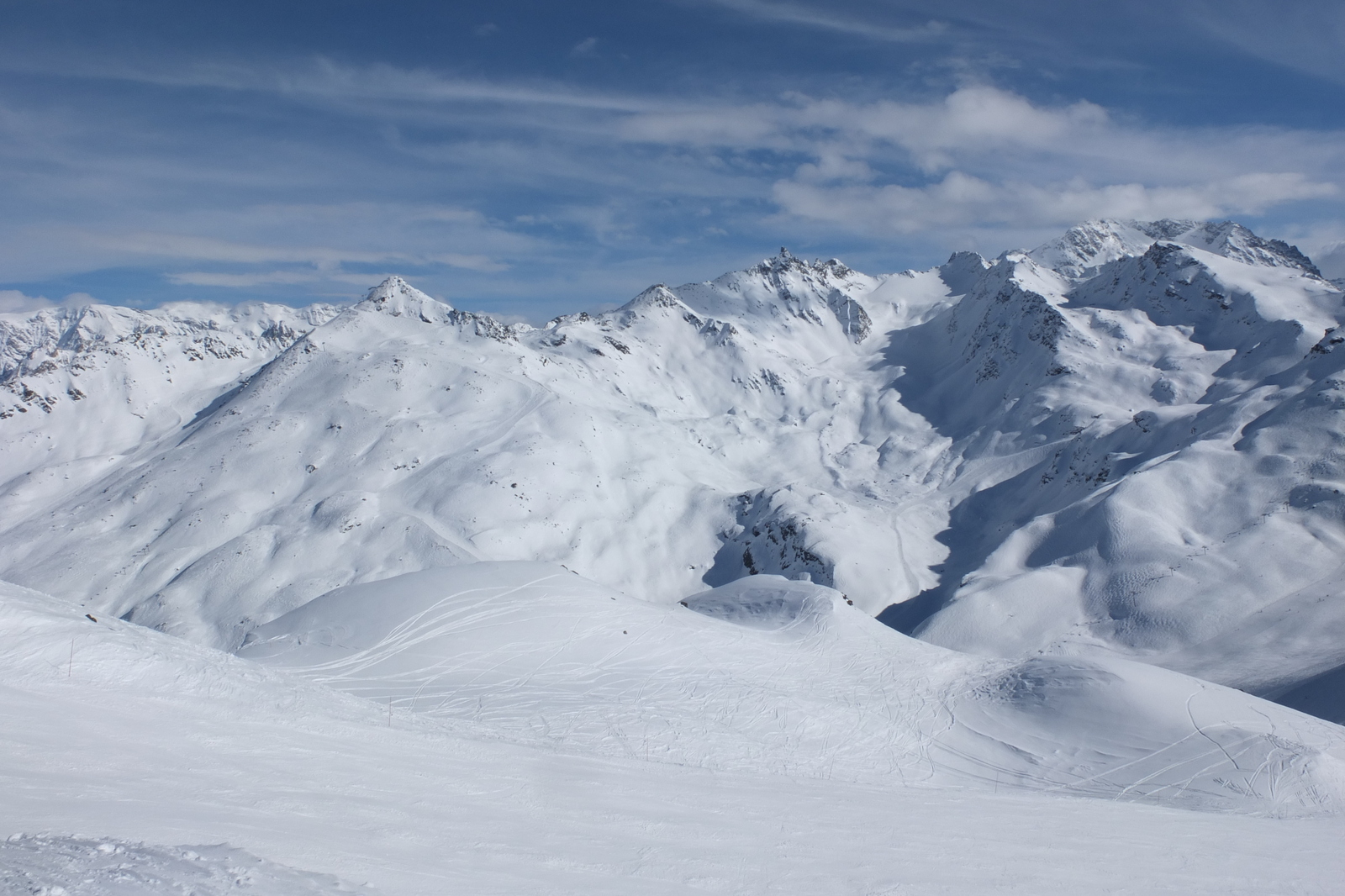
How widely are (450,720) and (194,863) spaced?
31.8 ft

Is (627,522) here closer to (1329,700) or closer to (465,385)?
(465,385)

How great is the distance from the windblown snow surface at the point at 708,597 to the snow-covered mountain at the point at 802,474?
0.66m

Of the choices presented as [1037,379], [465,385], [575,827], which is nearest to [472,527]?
[465,385]

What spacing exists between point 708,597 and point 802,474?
9071cm

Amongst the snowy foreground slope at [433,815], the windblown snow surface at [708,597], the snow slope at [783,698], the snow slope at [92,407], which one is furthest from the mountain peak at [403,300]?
the snowy foreground slope at [433,815]

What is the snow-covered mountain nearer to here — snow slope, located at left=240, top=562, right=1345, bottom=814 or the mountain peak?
the mountain peak

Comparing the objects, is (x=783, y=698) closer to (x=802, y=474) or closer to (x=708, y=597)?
(x=708, y=597)

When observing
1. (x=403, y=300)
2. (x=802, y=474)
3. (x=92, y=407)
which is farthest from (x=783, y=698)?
(x=92, y=407)

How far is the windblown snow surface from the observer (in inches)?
326

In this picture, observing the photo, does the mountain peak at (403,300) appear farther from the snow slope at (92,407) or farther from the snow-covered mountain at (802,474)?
the snow slope at (92,407)

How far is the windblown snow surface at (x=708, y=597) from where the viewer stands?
827cm

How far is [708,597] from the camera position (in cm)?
3822

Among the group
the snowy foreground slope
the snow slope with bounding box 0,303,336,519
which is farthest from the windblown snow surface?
the snow slope with bounding box 0,303,336,519

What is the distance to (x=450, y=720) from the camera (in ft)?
48.9
